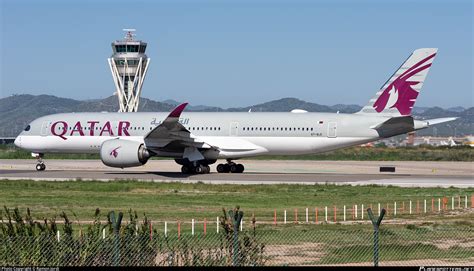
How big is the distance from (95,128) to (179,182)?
1366 centimetres

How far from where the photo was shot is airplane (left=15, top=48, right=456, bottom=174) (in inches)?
2251

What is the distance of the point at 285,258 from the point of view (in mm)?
24109

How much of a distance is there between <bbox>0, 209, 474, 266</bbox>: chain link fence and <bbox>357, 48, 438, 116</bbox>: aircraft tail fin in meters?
24.9

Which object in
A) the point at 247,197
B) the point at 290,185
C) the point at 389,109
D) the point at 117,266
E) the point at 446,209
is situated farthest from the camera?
the point at 389,109

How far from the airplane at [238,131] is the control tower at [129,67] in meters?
72.6

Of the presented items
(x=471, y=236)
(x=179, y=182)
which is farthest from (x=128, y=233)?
(x=179, y=182)

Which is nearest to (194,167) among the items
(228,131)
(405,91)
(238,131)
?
(228,131)

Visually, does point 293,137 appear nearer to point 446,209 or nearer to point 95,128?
point 95,128

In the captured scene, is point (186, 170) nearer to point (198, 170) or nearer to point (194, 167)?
point (194, 167)

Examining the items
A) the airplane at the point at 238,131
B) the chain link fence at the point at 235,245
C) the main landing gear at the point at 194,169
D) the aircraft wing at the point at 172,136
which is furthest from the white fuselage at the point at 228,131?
the chain link fence at the point at 235,245

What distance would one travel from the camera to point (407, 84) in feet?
192

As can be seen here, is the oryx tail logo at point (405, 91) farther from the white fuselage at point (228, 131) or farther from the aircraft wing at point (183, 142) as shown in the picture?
the aircraft wing at point (183, 142)

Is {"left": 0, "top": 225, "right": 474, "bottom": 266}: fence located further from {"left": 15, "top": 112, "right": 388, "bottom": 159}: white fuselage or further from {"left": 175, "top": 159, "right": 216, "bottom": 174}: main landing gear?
{"left": 175, "top": 159, "right": 216, "bottom": 174}: main landing gear

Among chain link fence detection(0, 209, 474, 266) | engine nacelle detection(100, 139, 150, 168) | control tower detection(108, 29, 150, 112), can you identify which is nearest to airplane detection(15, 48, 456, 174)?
engine nacelle detection(100, 139, 150, 168)
